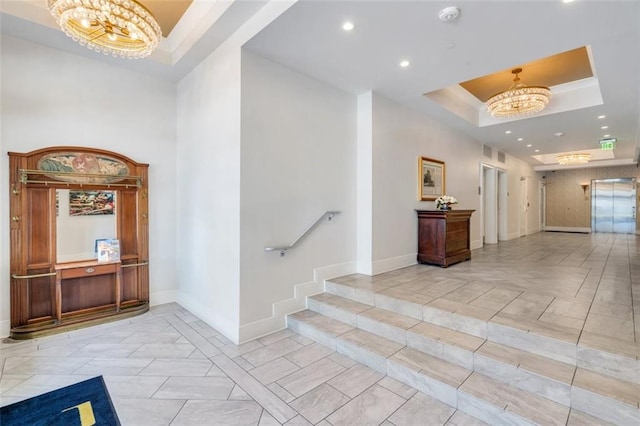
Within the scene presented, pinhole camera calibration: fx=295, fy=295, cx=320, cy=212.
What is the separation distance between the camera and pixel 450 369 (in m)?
2.43

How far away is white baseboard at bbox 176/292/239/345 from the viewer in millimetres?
3256

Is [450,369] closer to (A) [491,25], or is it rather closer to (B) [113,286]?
(A) [491,25]

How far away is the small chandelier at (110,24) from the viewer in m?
2.43

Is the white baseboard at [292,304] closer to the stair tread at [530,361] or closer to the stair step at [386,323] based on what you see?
the stair step at [386,323]

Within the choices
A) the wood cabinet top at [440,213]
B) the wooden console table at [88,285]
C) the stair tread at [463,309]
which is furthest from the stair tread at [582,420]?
the wooden console table at [88,285]

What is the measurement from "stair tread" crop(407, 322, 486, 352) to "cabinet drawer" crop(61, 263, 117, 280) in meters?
3.75

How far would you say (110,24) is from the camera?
8.60ft

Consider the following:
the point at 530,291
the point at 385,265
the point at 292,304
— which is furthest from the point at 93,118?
the point at 530,291

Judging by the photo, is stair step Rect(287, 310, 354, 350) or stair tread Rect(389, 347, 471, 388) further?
stair step Rect(287, 310, 354, 350)

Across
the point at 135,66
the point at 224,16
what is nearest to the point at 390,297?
the point at 224,16

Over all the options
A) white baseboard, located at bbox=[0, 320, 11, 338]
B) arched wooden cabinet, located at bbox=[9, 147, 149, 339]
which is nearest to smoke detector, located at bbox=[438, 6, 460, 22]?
arched wooden cabinet, located at bbox=[9, 147, 149, 339]

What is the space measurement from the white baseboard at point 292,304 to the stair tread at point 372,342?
33.1 inches

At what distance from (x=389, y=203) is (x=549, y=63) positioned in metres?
3.09

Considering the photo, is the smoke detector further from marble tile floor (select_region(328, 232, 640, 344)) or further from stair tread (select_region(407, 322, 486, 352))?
stair tread (select_region(407, 322, 486, 352))
